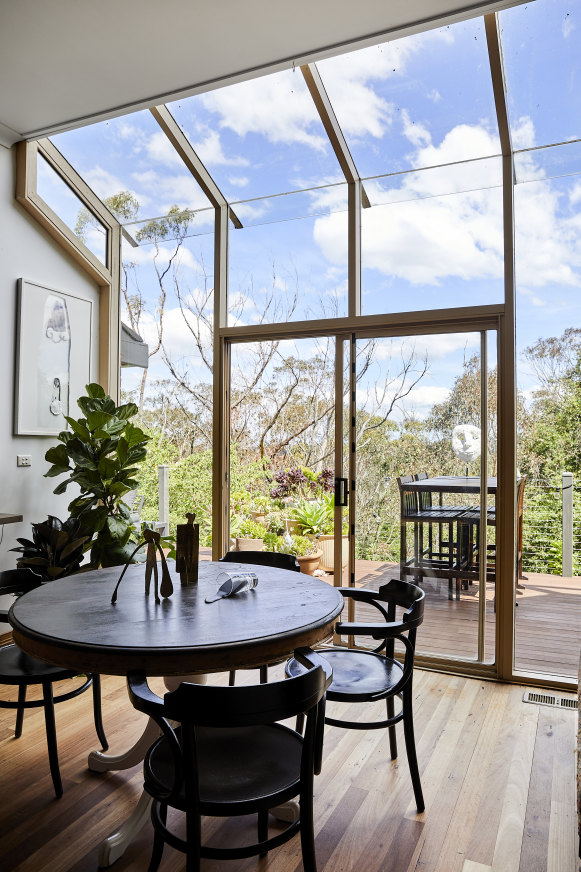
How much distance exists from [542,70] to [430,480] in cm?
246

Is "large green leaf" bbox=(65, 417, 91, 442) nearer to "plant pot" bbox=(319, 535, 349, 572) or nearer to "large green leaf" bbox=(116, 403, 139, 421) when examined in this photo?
"large green leaf" bbox=(116, 403, 139, 421)

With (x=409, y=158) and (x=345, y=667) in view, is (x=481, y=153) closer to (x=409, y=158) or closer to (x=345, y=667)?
(x=409, y=158)

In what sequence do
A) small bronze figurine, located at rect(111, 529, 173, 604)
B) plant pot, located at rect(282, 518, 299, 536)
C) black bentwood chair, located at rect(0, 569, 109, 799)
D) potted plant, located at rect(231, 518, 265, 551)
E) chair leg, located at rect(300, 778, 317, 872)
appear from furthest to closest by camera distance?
potted plant, located at rect(231, 518, 265, 551) < plant pot, located at rect(282, 518, 299, 536) < black bentwood chair, located at rect(0, 569, 109, 799) < small bronze figurine, located at rect(111, 529, 173, 604) < chair leg, located at rect(300, 778, 317, 872)

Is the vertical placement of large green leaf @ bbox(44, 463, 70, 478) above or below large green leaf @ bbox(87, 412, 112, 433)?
below

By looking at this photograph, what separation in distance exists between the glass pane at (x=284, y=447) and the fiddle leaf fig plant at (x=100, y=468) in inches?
35.1

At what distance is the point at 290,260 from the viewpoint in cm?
457

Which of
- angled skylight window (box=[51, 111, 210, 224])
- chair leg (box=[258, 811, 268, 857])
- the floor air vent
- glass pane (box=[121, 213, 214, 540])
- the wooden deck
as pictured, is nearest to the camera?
chair leg (box=[258, 811, 268, 857])

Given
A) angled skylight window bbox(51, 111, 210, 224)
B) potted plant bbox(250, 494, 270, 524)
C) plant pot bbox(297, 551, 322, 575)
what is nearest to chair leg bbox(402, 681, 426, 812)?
plant pot bbox(297, 551, 322, 575)

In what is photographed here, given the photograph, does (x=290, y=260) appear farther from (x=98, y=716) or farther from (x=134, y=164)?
(x=98, y=716)

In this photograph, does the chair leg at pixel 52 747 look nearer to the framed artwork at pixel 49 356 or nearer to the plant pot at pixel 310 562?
the framed artwork at pixel 49 356

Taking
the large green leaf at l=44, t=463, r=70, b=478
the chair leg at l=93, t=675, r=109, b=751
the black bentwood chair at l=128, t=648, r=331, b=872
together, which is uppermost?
the large green leaf at l=44, t=463, r=70, b=478

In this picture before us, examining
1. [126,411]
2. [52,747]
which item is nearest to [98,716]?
[52,747]

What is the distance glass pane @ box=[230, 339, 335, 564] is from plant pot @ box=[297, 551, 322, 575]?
0.01m

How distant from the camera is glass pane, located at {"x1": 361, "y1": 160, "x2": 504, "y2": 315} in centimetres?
392
